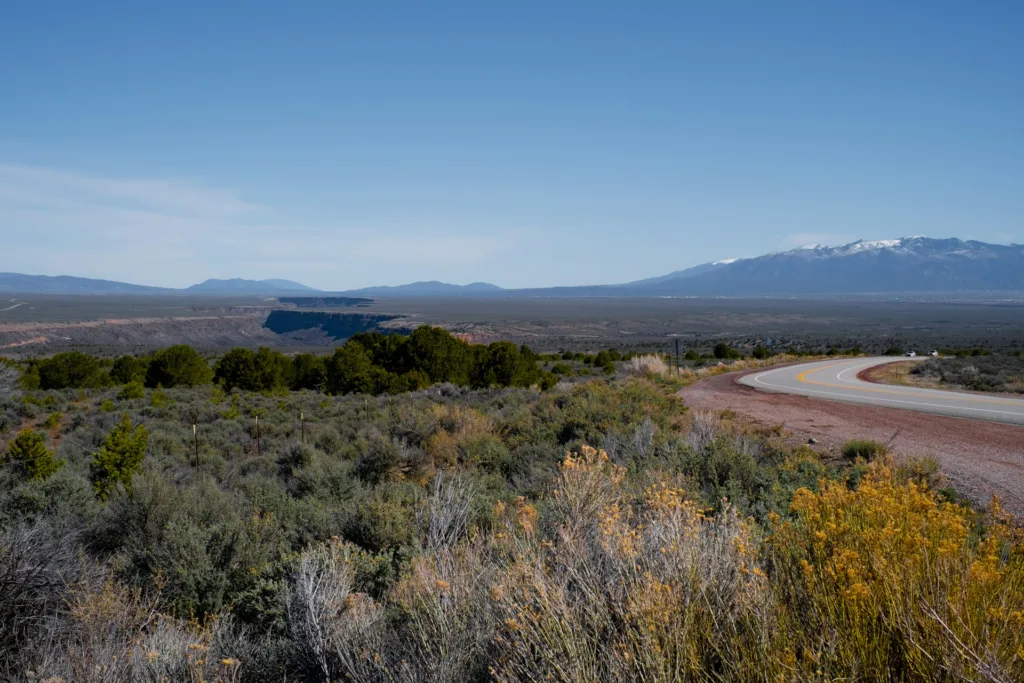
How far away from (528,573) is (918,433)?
10873 mm

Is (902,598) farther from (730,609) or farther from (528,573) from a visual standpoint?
(528,573)

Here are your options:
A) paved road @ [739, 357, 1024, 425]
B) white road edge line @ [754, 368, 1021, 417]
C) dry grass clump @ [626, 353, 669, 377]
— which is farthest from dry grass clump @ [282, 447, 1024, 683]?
dry grass clump @ [626, 353, 669, 377]

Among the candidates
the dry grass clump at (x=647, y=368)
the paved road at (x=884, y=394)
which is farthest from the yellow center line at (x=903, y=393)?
the dry grass clump at (x=647, y=368)

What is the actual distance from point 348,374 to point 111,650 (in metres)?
24.0

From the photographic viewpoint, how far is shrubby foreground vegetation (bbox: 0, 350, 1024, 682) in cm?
293

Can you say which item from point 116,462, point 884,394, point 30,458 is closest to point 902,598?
point 116,462

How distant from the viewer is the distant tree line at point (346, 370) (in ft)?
88.5

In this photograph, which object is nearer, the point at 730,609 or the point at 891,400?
the point at 730,609

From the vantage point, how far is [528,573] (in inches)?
136

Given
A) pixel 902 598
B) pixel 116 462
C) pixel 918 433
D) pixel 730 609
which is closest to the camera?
pixel 902 598

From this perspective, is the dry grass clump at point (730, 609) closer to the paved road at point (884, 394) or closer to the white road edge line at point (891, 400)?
the paved road at point (884, 394)

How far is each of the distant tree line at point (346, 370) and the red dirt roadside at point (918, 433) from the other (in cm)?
1010

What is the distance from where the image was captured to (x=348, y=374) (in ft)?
92.3

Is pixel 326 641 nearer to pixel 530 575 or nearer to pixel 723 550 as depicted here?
pixel 530 575
